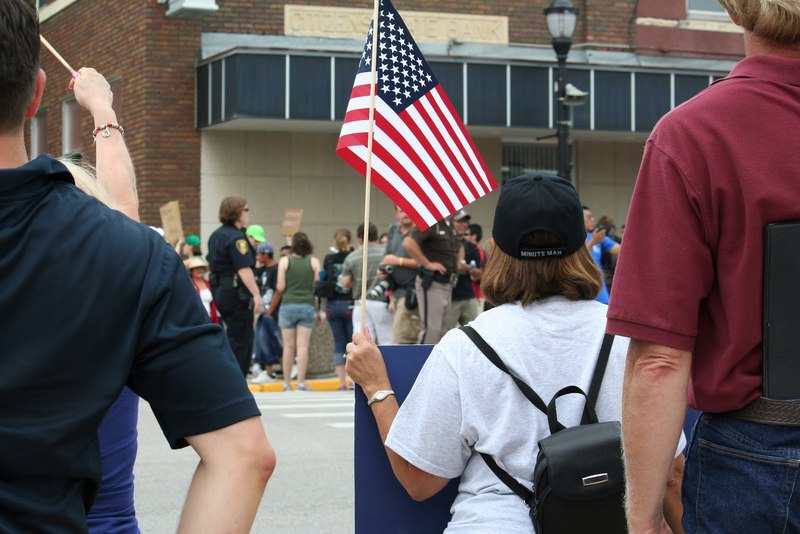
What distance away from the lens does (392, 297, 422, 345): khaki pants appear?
12.5 metres

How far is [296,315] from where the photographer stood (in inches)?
590

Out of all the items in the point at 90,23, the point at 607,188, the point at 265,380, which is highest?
the point at 90,23

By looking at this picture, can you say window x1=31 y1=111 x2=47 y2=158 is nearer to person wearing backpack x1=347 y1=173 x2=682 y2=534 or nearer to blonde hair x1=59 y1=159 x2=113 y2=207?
blonde hair x1=59 y1=159 x2=113 y2=207

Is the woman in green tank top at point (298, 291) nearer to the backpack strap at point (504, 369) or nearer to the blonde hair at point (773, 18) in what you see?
the backpack strap at point (504, 369)

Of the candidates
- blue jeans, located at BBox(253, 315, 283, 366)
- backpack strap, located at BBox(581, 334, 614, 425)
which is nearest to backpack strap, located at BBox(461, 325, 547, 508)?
backpack strap, located at BBox(581, 334, 614, 425)

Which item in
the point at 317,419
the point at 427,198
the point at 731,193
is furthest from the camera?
the point at 317,419

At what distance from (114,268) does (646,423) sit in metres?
1.13

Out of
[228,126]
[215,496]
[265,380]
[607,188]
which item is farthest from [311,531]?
[607,188]

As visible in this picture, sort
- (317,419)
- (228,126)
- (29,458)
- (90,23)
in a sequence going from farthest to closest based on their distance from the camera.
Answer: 1. (90,23)
2. (228,126)
3. (317,419)
4. (29,458)

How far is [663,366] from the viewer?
244 cm

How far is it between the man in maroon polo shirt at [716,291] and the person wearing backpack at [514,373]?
1.94 ft

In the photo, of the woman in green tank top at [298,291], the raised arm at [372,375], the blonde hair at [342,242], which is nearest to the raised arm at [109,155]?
the raised arm at [372,375]

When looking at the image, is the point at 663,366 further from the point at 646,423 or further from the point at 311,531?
the point at 311,531

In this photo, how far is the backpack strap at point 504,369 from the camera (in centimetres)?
317
